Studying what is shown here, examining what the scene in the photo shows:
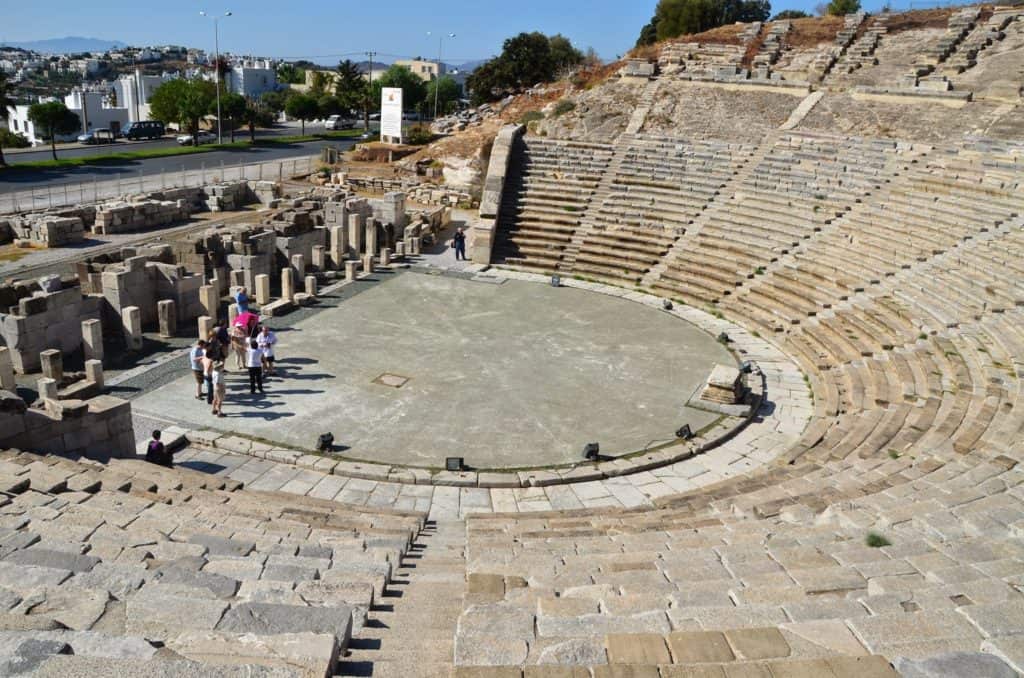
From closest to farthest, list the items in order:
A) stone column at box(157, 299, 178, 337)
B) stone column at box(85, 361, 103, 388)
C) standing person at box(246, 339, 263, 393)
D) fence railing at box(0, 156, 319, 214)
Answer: stone column at box(85, 361, 103, 388)
standing person at box(246, 339, 263, 393)
stone column at box(157, 299, 178, 337)
fence railing at box(0, 156, 319, 214)

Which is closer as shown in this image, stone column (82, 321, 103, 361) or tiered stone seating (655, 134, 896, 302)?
stone column (82, 321, 103, 361)

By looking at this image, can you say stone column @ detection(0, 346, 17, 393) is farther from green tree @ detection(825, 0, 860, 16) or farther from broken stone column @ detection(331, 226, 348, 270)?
green tree @ detection(825, 0, 860, 16)

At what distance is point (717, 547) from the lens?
27.2ft

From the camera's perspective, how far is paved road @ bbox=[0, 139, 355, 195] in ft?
127

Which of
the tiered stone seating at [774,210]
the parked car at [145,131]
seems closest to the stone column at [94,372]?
the tiered stone seating at [774,210]

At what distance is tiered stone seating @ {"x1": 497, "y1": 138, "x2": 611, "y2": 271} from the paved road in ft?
71.4

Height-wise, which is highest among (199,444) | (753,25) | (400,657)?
(753,25)

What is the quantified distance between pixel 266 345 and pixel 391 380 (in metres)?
2.62

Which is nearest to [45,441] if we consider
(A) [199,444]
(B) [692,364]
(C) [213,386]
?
(A) [199,444]

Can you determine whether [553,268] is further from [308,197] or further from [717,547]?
[717,547]

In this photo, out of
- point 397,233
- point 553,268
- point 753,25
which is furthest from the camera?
point 753,25

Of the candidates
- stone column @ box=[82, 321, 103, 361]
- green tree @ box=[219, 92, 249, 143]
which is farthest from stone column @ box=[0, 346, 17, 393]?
green tree @ box=[219, 92, 249, 143]

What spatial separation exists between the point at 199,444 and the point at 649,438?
799 cm

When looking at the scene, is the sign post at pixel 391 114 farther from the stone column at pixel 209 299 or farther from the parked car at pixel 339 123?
the parked car at pixel 339 123
